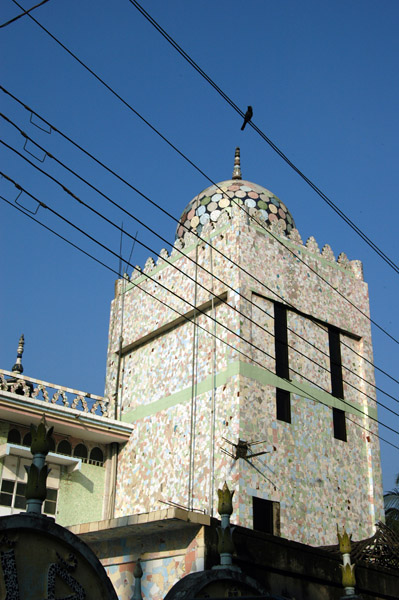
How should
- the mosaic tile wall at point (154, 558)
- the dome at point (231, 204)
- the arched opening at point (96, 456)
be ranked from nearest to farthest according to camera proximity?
the mosaic tile wall at point (154, 558) < the arched opening at point (96, 456) < the dome at point (231, 204)

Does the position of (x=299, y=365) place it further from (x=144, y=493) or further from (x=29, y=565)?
(x=29, y=565)

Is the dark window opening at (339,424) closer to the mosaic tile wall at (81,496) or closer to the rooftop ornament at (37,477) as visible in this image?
the mosaic tile wall at (81,496)

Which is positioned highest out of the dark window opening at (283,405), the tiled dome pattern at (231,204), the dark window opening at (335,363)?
the tiled dome pattern at (231,204)

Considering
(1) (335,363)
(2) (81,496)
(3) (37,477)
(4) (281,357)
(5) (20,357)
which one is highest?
(5) (20,357)

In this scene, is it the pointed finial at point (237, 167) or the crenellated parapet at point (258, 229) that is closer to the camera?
the crenellated parapet at point (258, 229)

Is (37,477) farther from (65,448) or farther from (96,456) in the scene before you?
(96,456)

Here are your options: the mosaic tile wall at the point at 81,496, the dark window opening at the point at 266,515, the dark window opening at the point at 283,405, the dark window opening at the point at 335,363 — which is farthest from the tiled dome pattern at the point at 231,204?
the dark window opening at the point at 266,515

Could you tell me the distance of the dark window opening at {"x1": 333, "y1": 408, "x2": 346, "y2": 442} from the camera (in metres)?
20.7

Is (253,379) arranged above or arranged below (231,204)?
below

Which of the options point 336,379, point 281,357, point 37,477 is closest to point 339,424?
point 336,379

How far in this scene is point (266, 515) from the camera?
17578 millimetres

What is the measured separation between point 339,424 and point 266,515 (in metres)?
4.47

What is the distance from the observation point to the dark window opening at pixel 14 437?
19422 millimetres

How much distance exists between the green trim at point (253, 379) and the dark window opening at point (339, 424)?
0.51 feet
